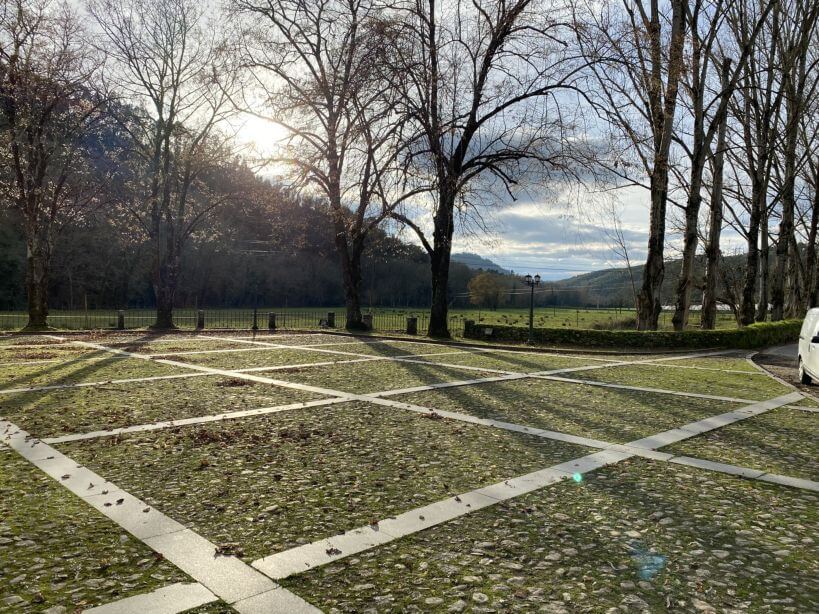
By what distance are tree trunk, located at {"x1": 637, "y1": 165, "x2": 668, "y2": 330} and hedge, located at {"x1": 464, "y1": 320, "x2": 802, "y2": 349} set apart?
1.11m

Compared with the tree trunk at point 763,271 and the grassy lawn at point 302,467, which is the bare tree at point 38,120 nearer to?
the grassy lawn at point 302,467

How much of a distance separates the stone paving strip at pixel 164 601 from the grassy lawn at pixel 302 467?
518 millimetres

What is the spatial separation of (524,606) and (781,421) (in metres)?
7.08

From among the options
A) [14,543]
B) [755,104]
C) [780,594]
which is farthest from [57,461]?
[755,104]

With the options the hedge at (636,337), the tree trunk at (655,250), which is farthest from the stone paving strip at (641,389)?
the tree trunk at (655,250)

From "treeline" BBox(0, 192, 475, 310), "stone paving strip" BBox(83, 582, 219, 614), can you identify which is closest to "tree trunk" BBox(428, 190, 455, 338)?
"treeline" BBox(0, 192, 475, 310)

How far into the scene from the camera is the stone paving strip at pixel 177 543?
3051 millimetres

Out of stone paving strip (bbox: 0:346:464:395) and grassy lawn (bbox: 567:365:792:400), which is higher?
grassy lawn (bbox: 567:365:792:400)

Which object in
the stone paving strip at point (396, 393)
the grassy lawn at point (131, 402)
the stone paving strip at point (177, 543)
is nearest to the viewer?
the stone paving strip at point (177, 543)

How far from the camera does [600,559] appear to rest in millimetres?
3664

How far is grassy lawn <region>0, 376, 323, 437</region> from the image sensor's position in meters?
7.26

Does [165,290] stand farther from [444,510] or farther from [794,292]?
[794,292]

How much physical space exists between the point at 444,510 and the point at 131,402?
6.14 meters

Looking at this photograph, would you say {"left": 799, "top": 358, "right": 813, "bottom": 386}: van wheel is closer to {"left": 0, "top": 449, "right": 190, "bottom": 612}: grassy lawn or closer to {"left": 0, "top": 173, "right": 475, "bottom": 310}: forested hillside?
Answer: {"left": 0, "top": 449, "right": 190, "bottom": 612}: grassy lawn
